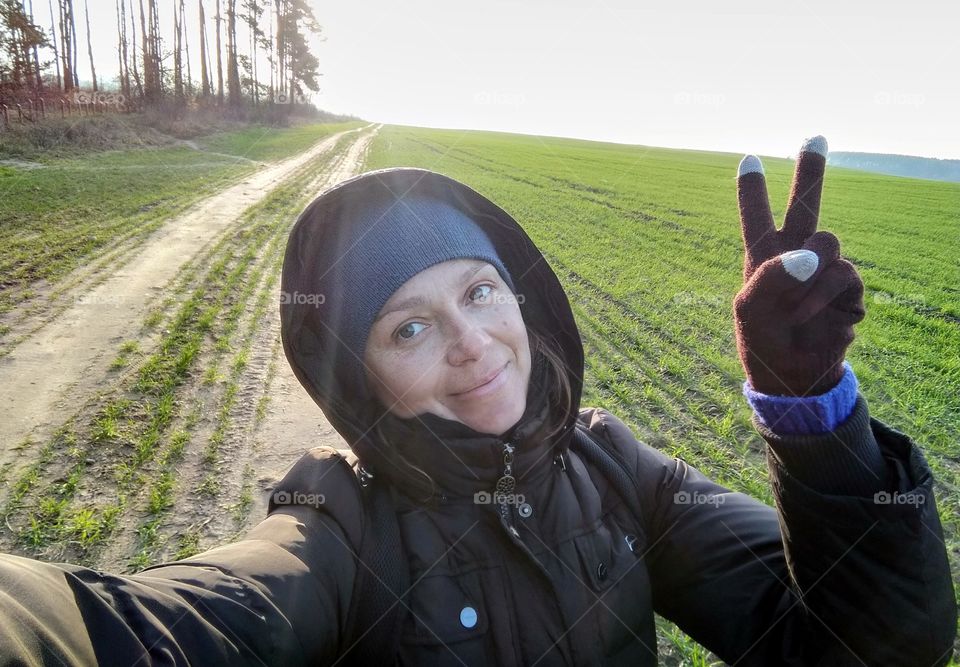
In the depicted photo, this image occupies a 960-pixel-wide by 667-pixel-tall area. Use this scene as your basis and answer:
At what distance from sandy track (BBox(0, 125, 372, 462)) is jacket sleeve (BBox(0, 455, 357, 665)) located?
142 inches

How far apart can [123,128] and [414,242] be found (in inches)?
1051

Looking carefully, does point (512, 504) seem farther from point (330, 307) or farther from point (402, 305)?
point (330, 307)

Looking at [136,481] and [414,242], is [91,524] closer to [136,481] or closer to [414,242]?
[136,481]

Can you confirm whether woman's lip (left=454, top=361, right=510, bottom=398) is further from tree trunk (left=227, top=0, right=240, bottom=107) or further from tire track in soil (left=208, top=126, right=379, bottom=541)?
tree trunk (left=227, top=0, right=240, bottom=107)

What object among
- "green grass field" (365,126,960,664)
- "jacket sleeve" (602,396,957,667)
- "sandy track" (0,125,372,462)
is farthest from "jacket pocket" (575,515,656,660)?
"sandy track" (0,125,372,462)

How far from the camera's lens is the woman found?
1.18m

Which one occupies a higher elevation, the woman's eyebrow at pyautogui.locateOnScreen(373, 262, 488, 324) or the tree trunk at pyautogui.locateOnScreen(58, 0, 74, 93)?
the tree trunk at pyautogui.locateOnScreen(58, 0, 74, 93)

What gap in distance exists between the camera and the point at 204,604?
1147mm

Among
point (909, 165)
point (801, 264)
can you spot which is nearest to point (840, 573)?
point (801, 264)

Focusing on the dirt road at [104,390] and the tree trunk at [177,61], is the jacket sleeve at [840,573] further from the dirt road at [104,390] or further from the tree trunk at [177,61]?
the tree trunk at [177,61]

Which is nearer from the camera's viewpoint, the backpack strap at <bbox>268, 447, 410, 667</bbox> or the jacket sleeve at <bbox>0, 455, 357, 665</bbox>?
the jacket sleeve at <bbox>0, 455, 357, 665</bbox>

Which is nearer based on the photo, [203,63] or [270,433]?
[270,433]

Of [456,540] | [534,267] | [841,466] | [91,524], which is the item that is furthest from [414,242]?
[91,524]

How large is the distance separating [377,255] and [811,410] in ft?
4.03
